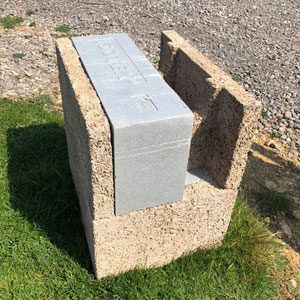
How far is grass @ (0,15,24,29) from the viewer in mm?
7847

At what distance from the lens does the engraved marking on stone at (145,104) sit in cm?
218

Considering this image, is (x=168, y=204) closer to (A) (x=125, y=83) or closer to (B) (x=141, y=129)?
(B) (x=141, y=129)

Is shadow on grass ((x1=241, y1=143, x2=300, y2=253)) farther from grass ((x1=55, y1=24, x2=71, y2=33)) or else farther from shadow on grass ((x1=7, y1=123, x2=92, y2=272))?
grass ((x1=55, y1=24, x2=71, y2=33))

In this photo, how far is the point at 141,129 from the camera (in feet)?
6.81

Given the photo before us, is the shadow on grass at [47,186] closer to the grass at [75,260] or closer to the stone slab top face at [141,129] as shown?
the grass at [75,260]

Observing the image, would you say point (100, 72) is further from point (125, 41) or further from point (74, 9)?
point (74, 9)

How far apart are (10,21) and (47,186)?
19.3ft

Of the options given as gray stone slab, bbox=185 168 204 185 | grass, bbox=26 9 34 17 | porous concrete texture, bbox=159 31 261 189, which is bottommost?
grass, bbox=26 9 34 17

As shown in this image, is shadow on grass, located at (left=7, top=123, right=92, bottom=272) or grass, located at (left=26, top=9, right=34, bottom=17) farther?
grass, located at (left=26, top=9, right=34, bottom=17)

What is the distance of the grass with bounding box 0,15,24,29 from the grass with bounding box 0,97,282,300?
526 cm

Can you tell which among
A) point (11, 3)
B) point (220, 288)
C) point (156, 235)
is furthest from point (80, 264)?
point (11, 3)

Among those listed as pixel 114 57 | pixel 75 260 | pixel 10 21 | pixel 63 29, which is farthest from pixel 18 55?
pixel 75 260

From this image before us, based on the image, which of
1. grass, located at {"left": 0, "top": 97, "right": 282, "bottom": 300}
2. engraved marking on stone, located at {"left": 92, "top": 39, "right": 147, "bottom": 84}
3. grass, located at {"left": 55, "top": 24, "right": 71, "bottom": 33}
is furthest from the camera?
grass, located at {"left": 55, "top": 24, "right": 71, "bottom": 33}

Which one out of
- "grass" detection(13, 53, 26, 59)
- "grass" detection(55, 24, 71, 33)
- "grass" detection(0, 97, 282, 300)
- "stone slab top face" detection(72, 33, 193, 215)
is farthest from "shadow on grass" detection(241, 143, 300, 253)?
"grass" detection(55, 24, 71, 33)
